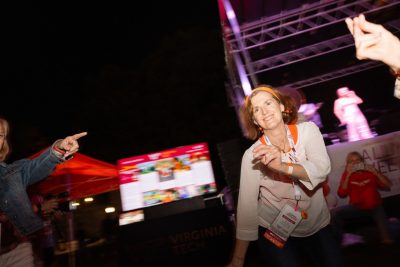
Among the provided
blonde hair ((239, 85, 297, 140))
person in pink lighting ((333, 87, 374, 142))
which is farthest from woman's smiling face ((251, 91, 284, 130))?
person in pink lighting ((333, 87, 374, 142))

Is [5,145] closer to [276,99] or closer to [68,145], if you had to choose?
[68,145]

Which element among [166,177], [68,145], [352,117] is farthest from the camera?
[166,177]

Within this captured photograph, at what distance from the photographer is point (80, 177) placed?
9.01 meters

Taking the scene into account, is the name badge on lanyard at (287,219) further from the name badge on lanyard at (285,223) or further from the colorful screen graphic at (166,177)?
the colorful screen graphic at (166,177)

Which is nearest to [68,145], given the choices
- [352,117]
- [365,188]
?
[365,188]

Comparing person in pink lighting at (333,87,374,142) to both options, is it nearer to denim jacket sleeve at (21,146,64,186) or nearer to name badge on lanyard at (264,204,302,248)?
name badge on lanyard at (264,204,302,248)

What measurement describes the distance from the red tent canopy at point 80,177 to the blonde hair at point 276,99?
19.0 ft

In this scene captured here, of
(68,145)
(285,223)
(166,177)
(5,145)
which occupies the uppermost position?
(5,145)

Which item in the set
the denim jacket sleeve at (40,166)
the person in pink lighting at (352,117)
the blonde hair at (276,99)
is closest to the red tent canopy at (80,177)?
the denim jacket sleeve at (40,166)

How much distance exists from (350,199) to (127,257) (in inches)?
154

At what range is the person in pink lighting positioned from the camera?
23.7 feet

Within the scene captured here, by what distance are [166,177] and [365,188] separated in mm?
4194

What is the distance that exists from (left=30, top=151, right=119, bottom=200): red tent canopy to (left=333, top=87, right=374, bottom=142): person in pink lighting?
6.35 m

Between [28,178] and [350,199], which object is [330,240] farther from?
[350,199]
